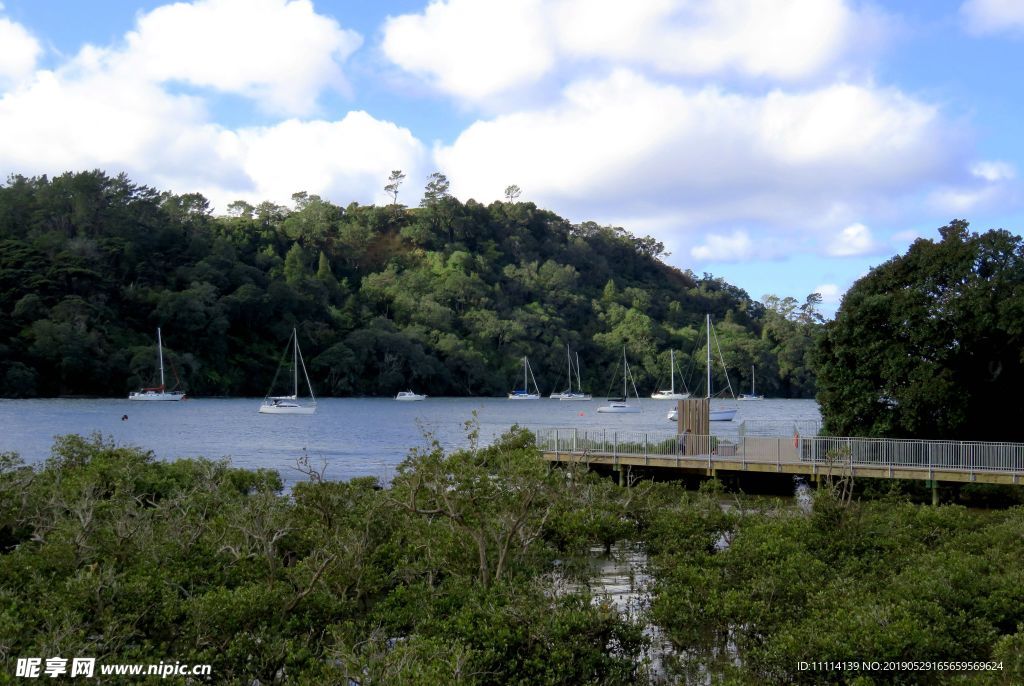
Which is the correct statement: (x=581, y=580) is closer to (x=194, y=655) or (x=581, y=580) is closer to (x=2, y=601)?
(x=194, y=655)

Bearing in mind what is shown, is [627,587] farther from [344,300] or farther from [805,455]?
[344,300]

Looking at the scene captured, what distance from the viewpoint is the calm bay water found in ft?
160

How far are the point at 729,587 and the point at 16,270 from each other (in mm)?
97623

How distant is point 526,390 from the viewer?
129 m

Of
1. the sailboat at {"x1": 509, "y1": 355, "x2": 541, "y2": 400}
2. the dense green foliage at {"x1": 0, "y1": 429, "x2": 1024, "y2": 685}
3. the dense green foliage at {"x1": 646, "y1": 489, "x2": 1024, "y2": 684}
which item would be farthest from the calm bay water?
the dense green foliage at {"x1": 646, "y1": 489, "x2": 1024, "y2": 684}

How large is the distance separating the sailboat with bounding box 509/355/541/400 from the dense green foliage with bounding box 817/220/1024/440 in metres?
95.4

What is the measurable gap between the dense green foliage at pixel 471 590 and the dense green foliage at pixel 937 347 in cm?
1105

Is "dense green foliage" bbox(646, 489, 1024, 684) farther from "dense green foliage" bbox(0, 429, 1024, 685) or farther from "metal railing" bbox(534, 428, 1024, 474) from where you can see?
"metal railing" bbox(534, 428, 1024, 474)

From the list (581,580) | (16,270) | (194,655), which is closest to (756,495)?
(581,580)

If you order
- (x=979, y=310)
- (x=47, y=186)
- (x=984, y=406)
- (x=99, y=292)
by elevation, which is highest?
(x=47, y=186)

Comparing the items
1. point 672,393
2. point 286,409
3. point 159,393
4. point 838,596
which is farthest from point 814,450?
point 672,393

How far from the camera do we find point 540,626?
35.3 ft

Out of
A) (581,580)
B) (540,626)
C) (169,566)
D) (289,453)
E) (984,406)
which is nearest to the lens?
(540,626)

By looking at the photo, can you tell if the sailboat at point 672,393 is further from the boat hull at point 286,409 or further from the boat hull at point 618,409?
the boat hull at point 286,409
